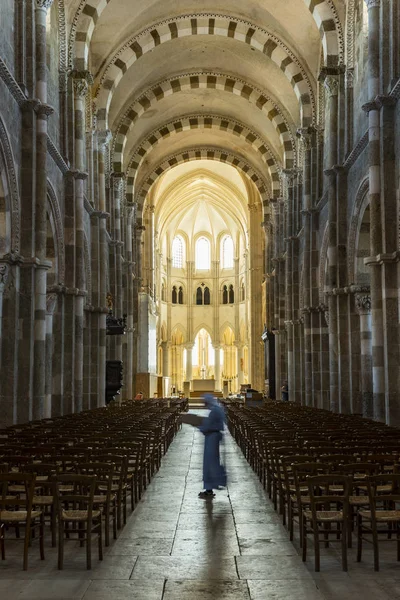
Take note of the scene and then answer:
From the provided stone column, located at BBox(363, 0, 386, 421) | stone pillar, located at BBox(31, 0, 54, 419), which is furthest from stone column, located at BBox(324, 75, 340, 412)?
stone pillar, located at BBox(31, 0, 54, 419)

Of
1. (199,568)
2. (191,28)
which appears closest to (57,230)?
(191,28)

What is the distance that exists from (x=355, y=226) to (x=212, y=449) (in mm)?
15488

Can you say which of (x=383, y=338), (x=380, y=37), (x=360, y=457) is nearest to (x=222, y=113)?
(x=380, y=37)

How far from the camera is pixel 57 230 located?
2652 cm

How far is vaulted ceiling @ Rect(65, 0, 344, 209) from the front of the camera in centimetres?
3300

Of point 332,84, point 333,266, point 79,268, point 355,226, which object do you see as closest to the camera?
point 355,226

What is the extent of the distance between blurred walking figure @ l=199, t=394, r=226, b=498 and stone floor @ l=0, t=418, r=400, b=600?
1044 mm

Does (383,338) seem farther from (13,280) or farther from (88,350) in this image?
(88,350)

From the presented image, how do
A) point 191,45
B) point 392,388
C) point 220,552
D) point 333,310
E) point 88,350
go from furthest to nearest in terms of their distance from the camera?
point 191,45 → point 88,350 → point 333,310 → point 392,388 → point 220,552

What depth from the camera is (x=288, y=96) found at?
41.0 metres

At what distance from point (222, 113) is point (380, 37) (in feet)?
95.0

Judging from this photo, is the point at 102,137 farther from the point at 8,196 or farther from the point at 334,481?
the point at 334,481

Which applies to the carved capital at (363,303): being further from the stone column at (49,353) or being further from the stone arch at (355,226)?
the stone column at (49,353)

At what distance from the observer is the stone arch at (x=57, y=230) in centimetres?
2542
